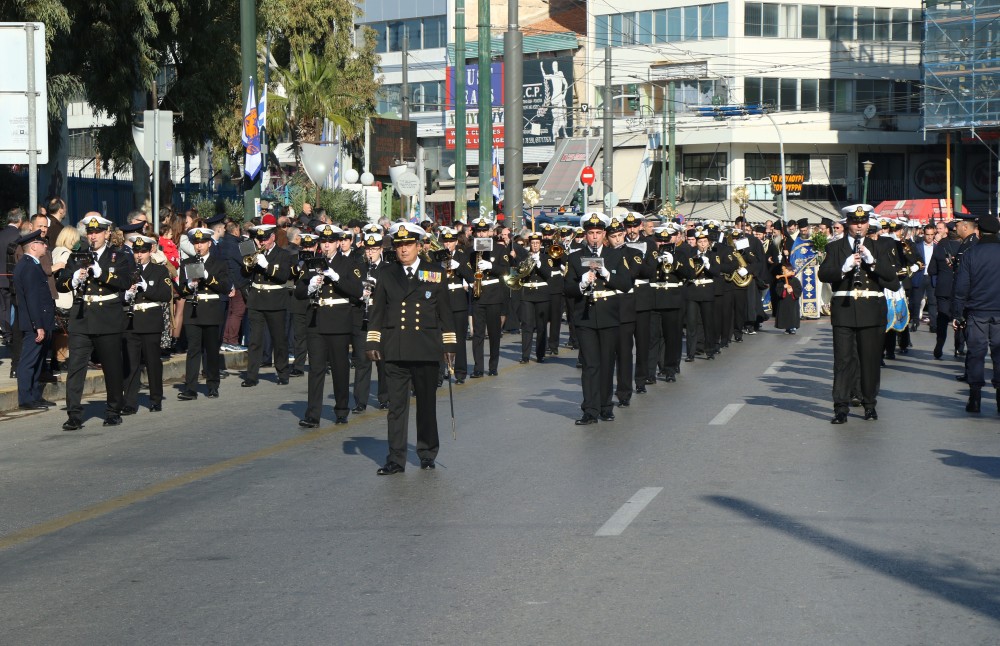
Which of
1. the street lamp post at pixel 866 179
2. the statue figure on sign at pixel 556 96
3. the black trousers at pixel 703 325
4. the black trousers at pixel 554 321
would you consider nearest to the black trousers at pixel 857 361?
the black trousers at pixel 703 325

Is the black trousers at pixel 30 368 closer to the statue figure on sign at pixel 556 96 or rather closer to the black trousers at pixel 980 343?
the black trousers at pixel 980 343

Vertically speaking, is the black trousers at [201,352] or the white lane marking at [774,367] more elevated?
the black trousers at [201,352]

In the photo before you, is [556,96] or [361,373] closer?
[361,373]

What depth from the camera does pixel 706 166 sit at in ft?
251

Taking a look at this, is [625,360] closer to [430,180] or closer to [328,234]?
[328,234]

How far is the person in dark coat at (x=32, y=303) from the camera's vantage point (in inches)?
575

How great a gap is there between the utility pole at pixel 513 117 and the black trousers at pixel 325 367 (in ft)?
56.9

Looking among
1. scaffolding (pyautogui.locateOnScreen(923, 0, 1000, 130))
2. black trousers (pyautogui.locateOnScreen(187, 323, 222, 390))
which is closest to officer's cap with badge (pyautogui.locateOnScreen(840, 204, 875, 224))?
black trousers (pyautogui.locateOnScreen(187, 323, 222, 390))

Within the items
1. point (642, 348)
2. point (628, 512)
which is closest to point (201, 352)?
point (642, 348)

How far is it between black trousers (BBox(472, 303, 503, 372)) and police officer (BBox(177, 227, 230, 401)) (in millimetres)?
3679

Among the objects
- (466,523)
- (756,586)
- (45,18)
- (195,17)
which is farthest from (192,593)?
(195,17)

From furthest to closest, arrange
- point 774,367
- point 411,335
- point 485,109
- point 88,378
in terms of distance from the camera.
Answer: point 485,109 < point 774,367 < point 88,378 < point 411,335

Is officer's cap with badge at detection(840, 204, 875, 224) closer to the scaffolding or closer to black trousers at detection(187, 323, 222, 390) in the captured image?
black trousers at detection(187, 323, 222, 390)

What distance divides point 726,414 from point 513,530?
20.6 feet
